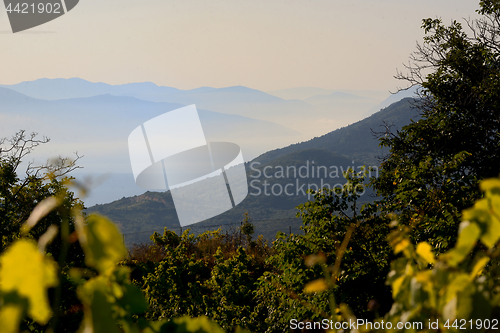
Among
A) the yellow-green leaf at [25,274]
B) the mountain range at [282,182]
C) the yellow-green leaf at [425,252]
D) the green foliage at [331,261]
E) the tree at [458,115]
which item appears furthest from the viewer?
the mountain range at [282,182]

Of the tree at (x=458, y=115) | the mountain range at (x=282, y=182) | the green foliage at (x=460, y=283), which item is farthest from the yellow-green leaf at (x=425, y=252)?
the mountain range at (x=282, y=182)

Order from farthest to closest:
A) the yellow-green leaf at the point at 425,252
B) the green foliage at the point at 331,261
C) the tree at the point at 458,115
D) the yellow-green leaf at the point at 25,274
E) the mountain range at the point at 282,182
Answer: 1. the mountain range at the point at 282,182
2. the tree at the point at 458,115
3. the green foliage at the point at 331,261
4. the yellow-green leaf at the point at 425,252
5. the yellow-green leaf at the point at 25,274

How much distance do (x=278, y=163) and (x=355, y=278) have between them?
3402 inches

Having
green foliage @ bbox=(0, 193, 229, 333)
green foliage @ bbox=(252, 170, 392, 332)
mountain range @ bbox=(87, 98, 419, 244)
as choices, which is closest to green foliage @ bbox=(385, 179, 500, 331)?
green foliage @ bbox=(0, 193, 229, 333)

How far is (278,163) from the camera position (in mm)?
89688

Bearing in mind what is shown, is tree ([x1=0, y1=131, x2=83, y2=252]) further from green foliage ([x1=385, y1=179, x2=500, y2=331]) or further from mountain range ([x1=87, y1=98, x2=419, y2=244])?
mountain range ([x1=87, y1=98, x2=419, y2=244])

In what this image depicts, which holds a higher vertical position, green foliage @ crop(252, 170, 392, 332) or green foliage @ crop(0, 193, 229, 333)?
green foliage @ crop(0, 193, 229, 333)

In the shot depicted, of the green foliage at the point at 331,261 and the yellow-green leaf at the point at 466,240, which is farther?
the green foliage at the point at 331,261

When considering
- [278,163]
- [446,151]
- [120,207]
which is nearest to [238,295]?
[446,151]

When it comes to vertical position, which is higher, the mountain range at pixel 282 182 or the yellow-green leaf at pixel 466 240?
the yellow-green leaf at pixel 466 240

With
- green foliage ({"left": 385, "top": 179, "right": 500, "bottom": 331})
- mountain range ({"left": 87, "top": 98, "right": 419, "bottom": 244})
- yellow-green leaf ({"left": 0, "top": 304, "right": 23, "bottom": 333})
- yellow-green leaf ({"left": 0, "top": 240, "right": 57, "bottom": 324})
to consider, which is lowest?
mountain range ({"left": 87, "top": 98, "right": 419, "bottom": 244})

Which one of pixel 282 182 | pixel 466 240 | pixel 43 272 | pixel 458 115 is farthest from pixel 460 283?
pixel 282 182

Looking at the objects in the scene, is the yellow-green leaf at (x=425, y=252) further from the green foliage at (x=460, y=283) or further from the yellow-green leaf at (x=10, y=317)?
the yellow-green leaf at (x=10, y=317)

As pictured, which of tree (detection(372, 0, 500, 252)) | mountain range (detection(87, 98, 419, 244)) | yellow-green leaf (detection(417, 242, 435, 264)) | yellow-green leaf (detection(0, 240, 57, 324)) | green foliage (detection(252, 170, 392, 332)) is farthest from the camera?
mountain range (detection(87, 98, 419, 244))
